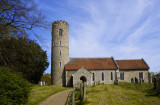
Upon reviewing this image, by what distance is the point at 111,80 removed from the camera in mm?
31391

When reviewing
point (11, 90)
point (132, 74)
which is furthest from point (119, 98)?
point (132, 74)

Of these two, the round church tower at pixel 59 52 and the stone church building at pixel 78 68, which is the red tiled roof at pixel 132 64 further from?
the round church tower at pixel 59 52

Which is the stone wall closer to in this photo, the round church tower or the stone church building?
the stone church building

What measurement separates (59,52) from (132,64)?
58.7 feet

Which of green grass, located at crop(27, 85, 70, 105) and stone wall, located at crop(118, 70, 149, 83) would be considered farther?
stone wall, located at crop(118, 70, 149, 83)

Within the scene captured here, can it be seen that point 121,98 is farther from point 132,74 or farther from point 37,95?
point 132,74

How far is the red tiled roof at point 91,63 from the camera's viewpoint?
31.6 m

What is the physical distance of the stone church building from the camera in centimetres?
3089

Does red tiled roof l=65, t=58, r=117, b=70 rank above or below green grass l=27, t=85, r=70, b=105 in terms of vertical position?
above

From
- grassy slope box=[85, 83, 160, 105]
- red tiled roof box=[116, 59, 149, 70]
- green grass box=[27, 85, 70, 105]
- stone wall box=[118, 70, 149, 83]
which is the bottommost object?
green grass box=[27, 85, 70, 105]

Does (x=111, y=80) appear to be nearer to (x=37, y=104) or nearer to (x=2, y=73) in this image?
(x=37, y=104)

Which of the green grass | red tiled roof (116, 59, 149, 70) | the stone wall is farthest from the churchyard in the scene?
red tiled roof (116, 59, 149, 70)

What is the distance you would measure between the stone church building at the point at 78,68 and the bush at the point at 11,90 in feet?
71.7

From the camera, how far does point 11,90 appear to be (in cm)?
770
